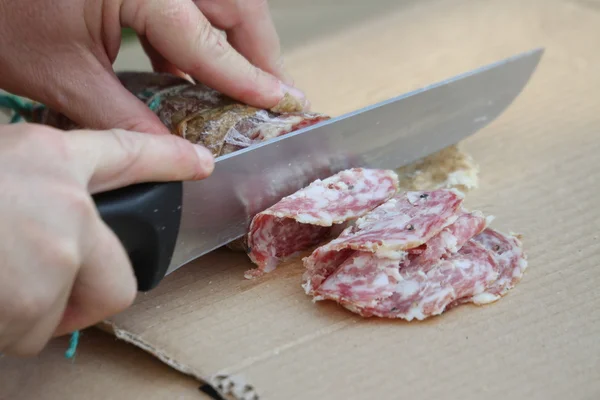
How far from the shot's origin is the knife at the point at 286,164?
1.39 m

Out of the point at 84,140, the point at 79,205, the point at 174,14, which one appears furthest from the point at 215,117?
the point at 79,205

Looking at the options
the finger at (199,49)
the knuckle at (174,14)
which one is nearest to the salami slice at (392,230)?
the finger at (199,49)

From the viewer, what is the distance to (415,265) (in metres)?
1.57

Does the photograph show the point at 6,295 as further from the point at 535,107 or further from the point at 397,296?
the point at 535,107

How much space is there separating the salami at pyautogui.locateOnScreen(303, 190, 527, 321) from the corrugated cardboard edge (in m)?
0.30

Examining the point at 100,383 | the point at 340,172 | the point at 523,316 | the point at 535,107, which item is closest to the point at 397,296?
the point at 523,316

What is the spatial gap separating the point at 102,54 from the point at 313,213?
0.74 metres

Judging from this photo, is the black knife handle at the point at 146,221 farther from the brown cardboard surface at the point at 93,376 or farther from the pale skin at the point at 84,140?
the brown cardboard surface at the point at 93,376

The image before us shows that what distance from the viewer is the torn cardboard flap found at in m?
1.36

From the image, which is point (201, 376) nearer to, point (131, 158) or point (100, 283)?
point (100, 283)

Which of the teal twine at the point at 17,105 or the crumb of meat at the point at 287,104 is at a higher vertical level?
the crumb of meat at the point at 287,104

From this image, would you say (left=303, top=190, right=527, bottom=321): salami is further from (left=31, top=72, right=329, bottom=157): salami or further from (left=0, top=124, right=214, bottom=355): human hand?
(left=0, top=124, right=214, bottom=355): human hand

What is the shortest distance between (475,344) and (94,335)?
2.97 ft

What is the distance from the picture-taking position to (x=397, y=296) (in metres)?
1.53
